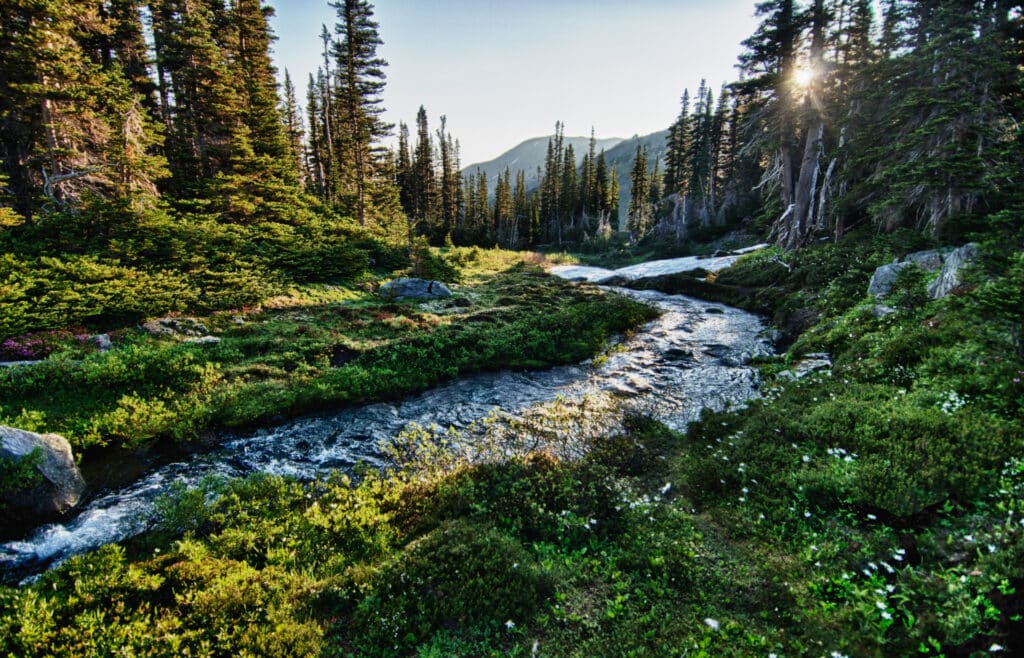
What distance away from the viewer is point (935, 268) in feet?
41.0

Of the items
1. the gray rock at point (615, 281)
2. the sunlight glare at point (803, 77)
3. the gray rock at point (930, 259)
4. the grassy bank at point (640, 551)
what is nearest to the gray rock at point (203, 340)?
the grassy bank at point (640, 551)

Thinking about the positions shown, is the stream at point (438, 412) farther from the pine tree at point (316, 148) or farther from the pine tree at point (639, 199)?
the pine tree at point (639, 199)

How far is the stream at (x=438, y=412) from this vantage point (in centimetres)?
620

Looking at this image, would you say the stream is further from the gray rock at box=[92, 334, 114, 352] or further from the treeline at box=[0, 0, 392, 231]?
the treeline at box=[0, 0, 392, 231]

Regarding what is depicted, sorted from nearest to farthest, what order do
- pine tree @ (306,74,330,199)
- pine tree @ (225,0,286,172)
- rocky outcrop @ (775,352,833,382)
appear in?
rocky outcrop @ (775,352,833,382) < pine tree @ (225,0,286,172) < pine tree @ (306,74,330,199)

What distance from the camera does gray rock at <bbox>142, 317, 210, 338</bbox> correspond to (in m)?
13.2

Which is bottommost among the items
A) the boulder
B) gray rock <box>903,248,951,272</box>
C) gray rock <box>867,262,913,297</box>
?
the boulder

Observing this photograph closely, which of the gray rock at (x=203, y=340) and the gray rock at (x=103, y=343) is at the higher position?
the gray rock at (x=103, y=343)

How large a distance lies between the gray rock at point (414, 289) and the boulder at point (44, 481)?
15034 mm

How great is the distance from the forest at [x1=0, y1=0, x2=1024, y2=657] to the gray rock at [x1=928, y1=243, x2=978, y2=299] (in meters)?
0.18

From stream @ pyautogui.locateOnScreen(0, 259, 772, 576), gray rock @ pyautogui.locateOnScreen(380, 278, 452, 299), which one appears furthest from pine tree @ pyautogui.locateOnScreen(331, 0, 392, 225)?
stream @ pyautogui.locateOnScreen(0, 259, 772, 576)

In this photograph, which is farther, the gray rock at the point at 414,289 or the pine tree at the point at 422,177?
the pine tree at the point at 422,177

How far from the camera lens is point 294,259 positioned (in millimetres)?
20688

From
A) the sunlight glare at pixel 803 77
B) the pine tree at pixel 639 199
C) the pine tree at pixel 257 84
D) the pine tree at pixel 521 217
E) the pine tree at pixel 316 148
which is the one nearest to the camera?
the sunlight glare at pixel 803 77
